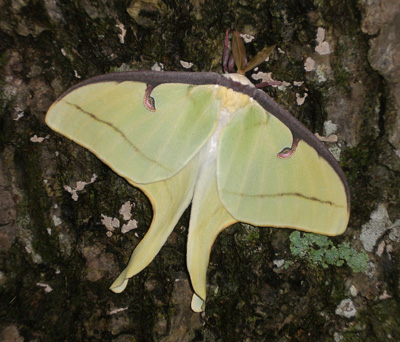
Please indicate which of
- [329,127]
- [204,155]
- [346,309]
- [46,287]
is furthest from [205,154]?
[346,309]

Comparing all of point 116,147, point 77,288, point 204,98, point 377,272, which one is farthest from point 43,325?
point 377,272

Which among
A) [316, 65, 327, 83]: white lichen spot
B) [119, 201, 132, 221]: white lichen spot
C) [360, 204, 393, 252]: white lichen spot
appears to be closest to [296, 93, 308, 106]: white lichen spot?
[316, 65, 327, 83]: white lichen spot

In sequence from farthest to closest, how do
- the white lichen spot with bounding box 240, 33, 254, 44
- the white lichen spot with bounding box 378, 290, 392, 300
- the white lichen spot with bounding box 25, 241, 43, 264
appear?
the white lichen spot with bounding box 240, 33, 254, 44, the white lichen spot with bounding box 378, 290, 392, 300, the white lichen spot with bounding box 25, 241, 43, 264

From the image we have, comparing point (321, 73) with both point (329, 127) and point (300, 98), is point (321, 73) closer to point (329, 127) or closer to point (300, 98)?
point (300, 98)

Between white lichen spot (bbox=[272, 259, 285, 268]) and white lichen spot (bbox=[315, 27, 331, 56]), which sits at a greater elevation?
white lichen spot (bbox=[315, 27, 331, 56])

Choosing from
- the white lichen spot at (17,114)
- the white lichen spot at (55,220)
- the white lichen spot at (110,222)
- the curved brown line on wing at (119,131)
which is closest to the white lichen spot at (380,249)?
the curved brown line on wing at (119,131)

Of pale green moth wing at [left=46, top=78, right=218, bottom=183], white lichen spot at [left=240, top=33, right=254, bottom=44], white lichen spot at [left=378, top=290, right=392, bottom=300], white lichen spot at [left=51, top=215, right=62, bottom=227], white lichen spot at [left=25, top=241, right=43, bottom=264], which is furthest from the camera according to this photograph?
white lichen spot at [left=240, top=33, right=254, bottom=44]

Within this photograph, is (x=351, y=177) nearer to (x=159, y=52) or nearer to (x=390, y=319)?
(x=390, y=319)

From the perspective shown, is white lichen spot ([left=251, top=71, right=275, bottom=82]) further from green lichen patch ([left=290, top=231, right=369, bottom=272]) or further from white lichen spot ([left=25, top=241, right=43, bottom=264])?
white lichen spot ([left=25, top=241, right=43, bottom=264])
